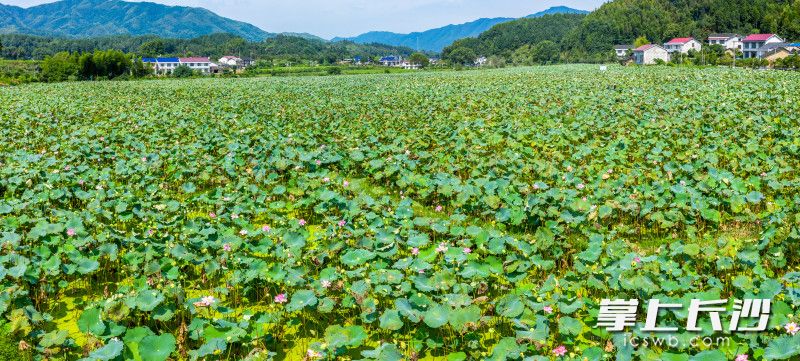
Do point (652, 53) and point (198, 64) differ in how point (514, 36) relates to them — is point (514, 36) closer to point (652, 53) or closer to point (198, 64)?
point (652, 53)

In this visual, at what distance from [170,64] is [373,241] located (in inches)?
5456

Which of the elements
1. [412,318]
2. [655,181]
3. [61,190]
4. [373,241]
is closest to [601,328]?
[412,318]

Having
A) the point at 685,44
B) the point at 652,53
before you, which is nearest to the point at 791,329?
the point at 652,53

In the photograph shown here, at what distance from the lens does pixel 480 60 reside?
490 ft

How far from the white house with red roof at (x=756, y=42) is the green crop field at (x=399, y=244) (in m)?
95.2

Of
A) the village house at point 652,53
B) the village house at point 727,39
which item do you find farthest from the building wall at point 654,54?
the village house at point 727,39

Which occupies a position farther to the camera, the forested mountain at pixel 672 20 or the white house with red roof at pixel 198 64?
the white house with red roof at pixel 198 64

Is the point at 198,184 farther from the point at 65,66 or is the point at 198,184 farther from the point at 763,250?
the point at 65,66

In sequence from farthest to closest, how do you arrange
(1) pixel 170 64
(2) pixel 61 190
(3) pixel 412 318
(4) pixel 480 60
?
(4) pixel 480 60
(1) pixel 170 64
(2) pixel 61 190
(3) pixel 412 318

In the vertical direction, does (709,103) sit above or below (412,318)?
above

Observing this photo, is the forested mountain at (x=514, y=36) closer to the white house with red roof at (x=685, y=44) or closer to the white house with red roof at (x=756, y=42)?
the white house with red roof at (x=685, y=44)

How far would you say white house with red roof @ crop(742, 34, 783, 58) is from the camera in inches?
3482

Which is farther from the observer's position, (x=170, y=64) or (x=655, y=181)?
(x=170, y=64)

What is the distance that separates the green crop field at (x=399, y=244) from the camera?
3553mm
